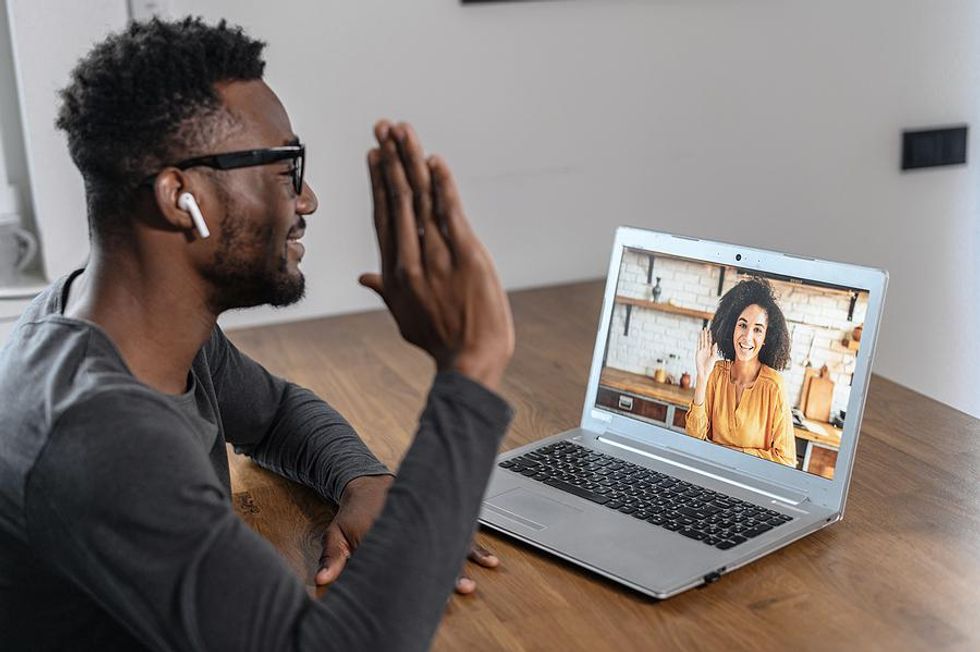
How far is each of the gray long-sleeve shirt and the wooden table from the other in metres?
0.17

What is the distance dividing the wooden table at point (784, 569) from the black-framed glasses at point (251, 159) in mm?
397

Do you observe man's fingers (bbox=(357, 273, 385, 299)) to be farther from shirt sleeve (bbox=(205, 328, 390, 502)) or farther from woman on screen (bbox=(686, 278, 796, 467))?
woman on screen (bbox=(686, 278, 796, 467))

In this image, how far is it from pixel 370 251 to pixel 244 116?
1069mm

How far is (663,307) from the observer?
4.45 ft

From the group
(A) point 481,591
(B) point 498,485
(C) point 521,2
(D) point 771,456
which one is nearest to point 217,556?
(A) point 481,591

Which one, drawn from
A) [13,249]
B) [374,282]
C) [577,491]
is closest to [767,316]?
[577,491]

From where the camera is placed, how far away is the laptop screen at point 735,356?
1.21 meters

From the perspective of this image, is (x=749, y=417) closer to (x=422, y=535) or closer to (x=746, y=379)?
(x=746, y=379)

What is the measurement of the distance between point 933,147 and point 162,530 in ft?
6.85

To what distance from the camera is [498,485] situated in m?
1.27

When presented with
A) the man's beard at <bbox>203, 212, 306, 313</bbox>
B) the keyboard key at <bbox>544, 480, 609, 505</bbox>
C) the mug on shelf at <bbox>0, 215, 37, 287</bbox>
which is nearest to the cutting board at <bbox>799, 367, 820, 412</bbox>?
the keyboard key at <bbox>544, 480, 609, 505</bbox>

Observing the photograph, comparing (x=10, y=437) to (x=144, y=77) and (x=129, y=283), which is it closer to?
(x=129, y=283)

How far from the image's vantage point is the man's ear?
99cm

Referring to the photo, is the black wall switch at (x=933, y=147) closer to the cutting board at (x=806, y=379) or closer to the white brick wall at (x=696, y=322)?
the white brick wall at (x=696, y=322)
